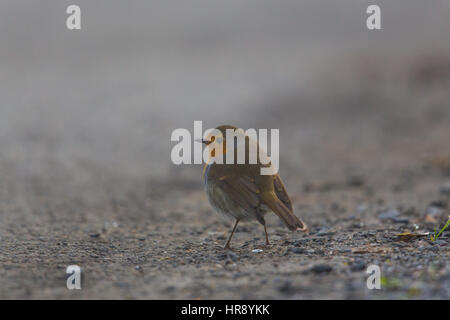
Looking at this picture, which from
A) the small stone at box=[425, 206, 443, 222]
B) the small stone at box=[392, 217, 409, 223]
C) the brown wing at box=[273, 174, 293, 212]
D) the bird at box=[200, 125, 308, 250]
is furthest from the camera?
the small stone at box=[425, 206, 443, 222]

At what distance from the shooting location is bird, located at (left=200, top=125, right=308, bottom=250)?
5.51m

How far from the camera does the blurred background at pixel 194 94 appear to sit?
10.0m

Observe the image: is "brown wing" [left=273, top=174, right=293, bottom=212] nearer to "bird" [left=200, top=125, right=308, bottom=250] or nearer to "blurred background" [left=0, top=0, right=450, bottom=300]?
"bird" [left=200, top=125, right=308, bottom=250]

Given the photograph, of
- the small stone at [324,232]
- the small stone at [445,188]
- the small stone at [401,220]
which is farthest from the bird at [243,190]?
the small stone at [445,188]

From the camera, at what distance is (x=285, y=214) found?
5.36 m

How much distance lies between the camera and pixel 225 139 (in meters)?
5.84

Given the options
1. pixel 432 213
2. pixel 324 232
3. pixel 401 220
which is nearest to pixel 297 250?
pixel 324 232

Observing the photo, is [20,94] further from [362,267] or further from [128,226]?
[362,267]

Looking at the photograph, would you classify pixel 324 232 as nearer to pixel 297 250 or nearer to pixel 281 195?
pixel 281 195

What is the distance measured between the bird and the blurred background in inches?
85.5

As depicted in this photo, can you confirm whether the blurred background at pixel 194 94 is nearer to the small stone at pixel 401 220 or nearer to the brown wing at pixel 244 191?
the small stone at pixel 401 220

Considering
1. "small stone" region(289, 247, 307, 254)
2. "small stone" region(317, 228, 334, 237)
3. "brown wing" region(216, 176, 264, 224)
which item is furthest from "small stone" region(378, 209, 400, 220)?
"brown wing" region(216, 176, 264, 224)

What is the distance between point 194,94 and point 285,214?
13.9 metres

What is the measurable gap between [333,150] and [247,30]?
1713cm
